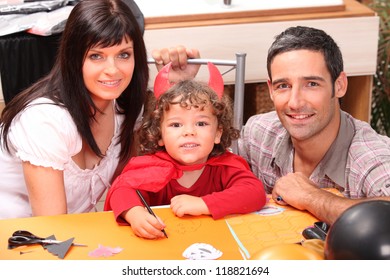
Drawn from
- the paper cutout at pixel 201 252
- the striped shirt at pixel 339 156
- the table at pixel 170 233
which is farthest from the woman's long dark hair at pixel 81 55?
the paper cutout at pixel 201 252

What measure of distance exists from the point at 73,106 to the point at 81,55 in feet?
0.47

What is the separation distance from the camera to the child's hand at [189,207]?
1658 mm

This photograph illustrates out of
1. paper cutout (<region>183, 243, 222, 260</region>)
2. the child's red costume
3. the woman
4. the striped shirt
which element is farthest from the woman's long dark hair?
paper cutout (<region>183, 243, 222, 260</region>)

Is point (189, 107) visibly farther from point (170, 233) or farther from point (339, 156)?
point (339, 156)

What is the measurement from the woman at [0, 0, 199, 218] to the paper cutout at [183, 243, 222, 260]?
54 centimetres

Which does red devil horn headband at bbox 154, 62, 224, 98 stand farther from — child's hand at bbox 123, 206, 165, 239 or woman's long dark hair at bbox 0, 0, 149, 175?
child's hand at bbox 123, 206, 165, 239

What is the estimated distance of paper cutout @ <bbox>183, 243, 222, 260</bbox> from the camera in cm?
147

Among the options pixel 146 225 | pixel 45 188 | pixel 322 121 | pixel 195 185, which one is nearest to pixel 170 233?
pixel 146 225

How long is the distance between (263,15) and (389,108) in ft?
2.76

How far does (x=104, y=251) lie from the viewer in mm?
1496

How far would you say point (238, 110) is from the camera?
226cm

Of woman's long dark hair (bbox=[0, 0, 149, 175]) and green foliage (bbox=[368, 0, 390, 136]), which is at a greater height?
woman's long dark hair (bbox=[0, 0, 149, 175])
